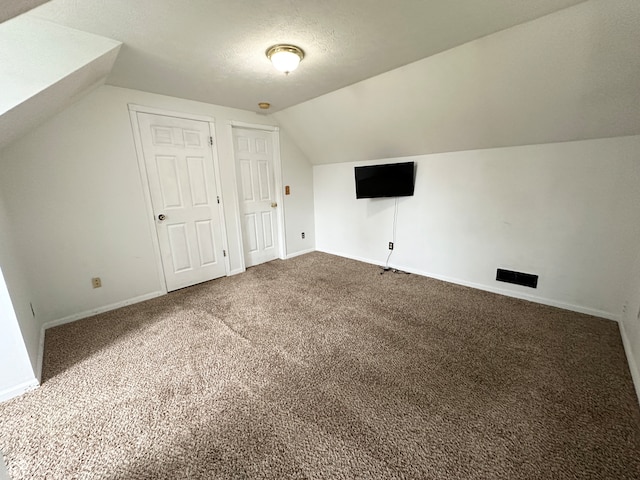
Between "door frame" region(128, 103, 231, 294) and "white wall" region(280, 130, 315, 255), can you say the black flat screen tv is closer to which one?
"white wall" region(280, 130, 315, 255)

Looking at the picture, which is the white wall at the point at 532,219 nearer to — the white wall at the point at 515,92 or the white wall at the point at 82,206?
the white wall at the point at 515,92

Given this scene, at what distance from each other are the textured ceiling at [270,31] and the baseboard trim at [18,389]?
7.33 ft

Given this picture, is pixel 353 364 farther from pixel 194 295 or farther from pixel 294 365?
pixel 194 295

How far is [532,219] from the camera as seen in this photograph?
2611 mm

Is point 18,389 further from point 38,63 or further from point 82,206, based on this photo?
point 38,63

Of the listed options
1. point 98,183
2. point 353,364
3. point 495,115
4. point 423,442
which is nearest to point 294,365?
point 353,364

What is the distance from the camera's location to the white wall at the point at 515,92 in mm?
1641

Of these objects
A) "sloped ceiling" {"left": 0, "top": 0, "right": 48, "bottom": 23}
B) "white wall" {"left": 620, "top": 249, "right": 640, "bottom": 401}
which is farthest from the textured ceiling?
"white wall" {"left": 620, "top": 249, "right": 640, "bottom": 401}

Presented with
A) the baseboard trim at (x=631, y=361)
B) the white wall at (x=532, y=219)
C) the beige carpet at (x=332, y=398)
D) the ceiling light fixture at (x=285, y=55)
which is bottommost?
the beige carpet at (x=332, y=398)

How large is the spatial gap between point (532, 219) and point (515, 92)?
1240 mm

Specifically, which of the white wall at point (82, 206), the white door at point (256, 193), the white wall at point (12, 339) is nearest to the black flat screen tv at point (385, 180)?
the white door at point (256, 193)

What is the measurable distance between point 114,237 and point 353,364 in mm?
2669

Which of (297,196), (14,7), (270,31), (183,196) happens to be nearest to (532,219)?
(270,31)

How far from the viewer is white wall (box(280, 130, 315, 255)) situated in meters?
4.13
